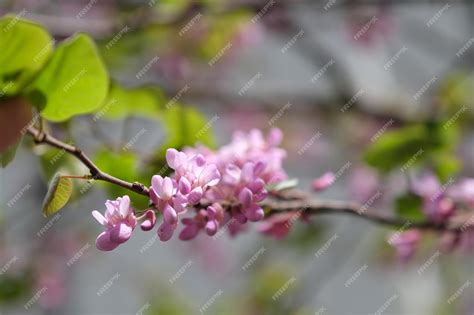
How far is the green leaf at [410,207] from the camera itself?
1.16 meters

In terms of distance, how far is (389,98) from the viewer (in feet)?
8.51

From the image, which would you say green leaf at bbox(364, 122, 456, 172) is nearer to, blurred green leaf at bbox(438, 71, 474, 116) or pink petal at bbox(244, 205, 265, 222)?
pink petal at bbox(244, 205, 265, 222)

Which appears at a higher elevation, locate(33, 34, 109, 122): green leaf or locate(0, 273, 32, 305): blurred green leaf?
locate(33, 34, 109, 122): green leaf

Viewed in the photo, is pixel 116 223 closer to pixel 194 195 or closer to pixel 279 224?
pixel 194 195

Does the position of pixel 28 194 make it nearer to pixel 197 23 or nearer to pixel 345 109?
pixel 197 23

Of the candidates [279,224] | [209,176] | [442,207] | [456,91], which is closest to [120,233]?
[209,176]

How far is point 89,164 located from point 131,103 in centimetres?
45

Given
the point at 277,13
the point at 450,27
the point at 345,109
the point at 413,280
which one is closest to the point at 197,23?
the point at 277,13

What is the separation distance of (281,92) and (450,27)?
98.2 inches

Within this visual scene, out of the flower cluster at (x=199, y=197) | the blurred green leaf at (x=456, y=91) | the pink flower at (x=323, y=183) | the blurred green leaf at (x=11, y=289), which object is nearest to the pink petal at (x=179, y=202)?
the flower cluster at (x=199, y=197)

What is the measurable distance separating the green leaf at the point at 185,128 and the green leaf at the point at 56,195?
0.35 m

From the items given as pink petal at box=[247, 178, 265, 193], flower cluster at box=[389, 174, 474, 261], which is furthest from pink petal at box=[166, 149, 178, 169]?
flower cluster at box=[389, 174, 474, 261]

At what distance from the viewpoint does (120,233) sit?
0.72m

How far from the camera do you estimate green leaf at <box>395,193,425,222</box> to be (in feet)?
3.81
